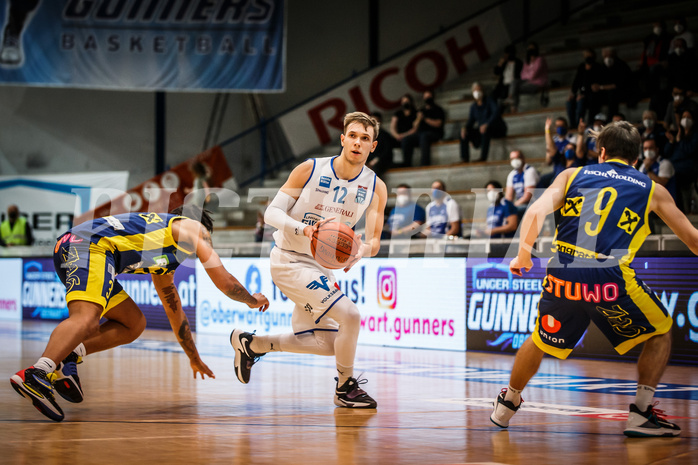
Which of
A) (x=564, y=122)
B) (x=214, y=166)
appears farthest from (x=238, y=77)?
(x=564, y=122)

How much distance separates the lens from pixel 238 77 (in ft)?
62.3

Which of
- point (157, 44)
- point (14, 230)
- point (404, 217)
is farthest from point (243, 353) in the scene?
point (14, 230)

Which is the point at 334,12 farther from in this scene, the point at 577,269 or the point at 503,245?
the point at 577,269

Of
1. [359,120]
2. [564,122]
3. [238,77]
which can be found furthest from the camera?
[238,77]

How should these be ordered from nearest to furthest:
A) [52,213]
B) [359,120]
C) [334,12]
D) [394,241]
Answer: [359,120] → [394,241] → [52,213] → [334,12]

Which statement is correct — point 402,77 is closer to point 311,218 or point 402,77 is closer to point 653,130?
point 653,130

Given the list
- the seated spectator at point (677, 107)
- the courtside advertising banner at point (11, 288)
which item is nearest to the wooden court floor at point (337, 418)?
the seated spectator at point (677, 107)

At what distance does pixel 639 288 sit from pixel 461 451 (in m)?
1.59

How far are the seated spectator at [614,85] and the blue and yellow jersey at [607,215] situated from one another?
1010cm

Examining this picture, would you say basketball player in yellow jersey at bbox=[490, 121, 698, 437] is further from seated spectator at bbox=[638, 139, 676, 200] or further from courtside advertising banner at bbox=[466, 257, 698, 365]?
seated spectator at bbox=[638, 139, 676, 200]

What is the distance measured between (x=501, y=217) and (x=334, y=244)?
730 cm

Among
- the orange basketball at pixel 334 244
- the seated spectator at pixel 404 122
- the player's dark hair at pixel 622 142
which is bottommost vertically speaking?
the orange basketball at pixel 334 244

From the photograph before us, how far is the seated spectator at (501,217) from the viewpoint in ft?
42.9

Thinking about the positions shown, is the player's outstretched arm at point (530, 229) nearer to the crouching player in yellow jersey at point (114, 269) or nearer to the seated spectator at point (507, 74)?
the crouching player in yellow jersey at point (114, 269)
